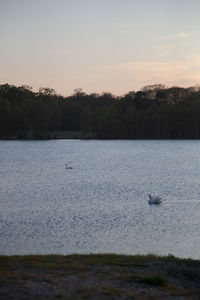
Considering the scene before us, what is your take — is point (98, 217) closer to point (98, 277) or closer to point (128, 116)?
point (98, 277)

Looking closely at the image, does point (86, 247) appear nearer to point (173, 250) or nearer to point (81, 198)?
point (173, 250)

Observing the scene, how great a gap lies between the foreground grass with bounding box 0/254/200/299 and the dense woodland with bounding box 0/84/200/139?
452 ft

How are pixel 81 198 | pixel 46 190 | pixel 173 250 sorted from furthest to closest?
pixel 46 190, pixel 81 198, pixel 173 250

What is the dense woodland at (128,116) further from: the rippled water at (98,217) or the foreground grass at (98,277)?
the foreground grass at (98,277)

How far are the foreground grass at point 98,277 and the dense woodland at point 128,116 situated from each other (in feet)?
452

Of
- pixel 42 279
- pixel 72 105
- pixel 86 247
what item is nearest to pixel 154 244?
pixel 86 247

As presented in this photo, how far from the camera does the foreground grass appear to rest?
10141mm

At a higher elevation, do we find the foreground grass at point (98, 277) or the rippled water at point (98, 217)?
the foreground grass at point (98, 277)

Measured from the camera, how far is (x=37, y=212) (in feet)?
85.7

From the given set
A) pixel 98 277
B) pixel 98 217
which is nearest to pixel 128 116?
pixel 98 217

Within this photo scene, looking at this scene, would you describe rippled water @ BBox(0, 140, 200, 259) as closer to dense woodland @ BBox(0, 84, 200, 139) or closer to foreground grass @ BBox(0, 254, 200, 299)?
foreground grass @ BBox(0, 254, 200, 299)

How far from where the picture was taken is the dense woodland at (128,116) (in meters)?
151

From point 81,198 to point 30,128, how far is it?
A: 129 meters

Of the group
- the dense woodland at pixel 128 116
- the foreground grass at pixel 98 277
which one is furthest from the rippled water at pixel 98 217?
the dense woodland at pixel 128 116
